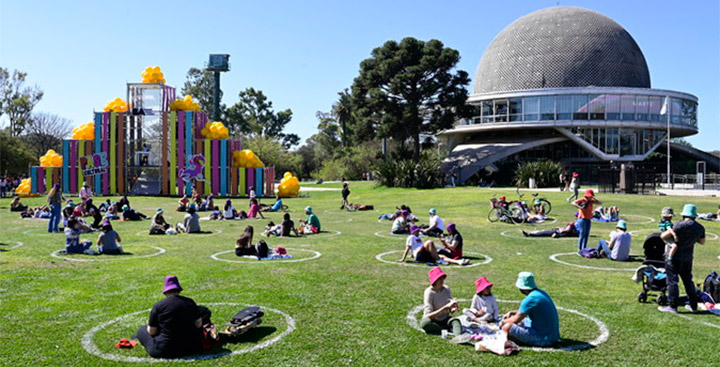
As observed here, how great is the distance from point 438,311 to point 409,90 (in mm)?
48030

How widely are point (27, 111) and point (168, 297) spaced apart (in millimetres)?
66584

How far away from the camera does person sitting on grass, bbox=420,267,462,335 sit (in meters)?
7.96

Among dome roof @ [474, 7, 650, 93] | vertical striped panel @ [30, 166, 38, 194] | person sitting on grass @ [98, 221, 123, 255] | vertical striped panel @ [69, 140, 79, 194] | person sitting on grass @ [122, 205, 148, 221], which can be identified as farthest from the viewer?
dome roof @ [474, 7, 650, 93]

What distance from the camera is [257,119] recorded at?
10544 cm

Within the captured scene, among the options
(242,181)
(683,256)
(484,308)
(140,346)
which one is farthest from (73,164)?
(683,256)

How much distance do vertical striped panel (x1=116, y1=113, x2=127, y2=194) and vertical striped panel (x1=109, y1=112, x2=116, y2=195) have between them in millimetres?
235

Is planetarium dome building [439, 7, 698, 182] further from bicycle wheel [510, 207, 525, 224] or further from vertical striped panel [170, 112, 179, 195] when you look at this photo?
bicycle wheel [510, 207, 525, 224]

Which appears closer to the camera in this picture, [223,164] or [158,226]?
[158,226]

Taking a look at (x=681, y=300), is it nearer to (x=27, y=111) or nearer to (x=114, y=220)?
(x=114, y=220)

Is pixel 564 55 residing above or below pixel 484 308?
above

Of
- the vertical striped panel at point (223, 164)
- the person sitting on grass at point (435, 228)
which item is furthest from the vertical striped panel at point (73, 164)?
the person sitting on grass at point (435, 228)

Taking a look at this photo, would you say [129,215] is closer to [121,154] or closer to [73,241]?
[73,241]

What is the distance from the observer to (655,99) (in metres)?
61.3

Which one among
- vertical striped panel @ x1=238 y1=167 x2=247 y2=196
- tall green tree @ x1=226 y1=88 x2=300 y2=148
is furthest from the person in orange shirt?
tall green tree @ x1=226 y1=88 x2=300 y2=148
